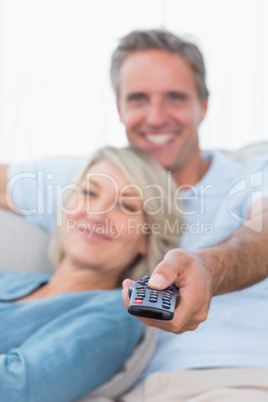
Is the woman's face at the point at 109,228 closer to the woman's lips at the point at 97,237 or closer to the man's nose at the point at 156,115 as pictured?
the woman's lips at the point at 97,237

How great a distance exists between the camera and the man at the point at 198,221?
2.13 feet

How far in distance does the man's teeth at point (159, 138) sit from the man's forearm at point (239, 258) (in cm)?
40

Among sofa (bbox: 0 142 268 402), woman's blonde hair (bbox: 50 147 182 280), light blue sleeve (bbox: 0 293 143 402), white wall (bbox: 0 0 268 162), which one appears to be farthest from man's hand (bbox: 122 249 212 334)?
white wall (bbox: 0 0 268 162)

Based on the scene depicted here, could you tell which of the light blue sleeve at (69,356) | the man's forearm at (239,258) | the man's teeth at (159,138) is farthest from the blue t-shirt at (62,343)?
the man's teeth at (159,138)

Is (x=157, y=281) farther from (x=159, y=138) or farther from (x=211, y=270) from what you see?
(x=159, y=138)

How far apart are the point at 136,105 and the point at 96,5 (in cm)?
44

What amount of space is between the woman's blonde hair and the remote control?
1.53ft

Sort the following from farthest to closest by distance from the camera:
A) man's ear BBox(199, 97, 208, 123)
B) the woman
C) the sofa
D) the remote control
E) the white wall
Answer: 1. the white wall
2. man's ear BBox(199, 97, 208, 123)
3. the sofa
4. the woman
5. the remote control

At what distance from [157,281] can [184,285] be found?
0.05 m

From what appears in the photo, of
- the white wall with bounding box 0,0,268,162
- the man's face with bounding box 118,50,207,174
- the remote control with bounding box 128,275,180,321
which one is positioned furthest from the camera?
the white wall with bounding box 0,0,268,162

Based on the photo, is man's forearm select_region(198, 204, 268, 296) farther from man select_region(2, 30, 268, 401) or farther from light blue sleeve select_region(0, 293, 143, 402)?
light blue sleeve select_region(0, 293, 143, 402)

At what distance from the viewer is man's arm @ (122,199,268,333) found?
58cm

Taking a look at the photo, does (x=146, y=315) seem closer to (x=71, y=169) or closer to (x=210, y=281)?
(x=210, y=281)

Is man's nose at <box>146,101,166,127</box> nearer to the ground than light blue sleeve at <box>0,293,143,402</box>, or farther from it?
farther from it
